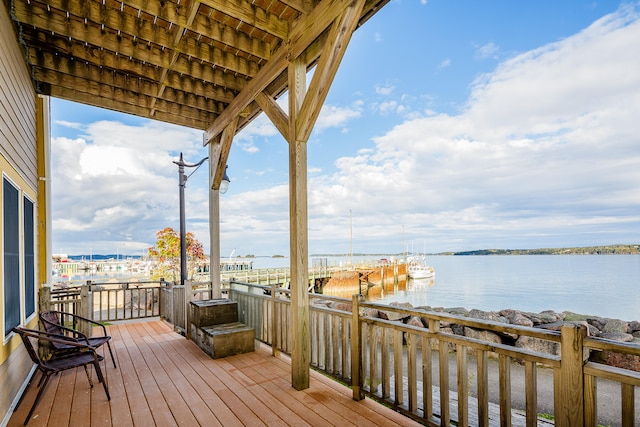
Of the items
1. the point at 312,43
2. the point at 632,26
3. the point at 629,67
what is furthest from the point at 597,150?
the point at 312,43

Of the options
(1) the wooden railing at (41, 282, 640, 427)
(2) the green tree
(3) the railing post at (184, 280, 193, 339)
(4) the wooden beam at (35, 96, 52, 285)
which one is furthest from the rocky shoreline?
(2) the green tree

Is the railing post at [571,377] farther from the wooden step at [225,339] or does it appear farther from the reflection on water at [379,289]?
the reflection on water at [379,289]

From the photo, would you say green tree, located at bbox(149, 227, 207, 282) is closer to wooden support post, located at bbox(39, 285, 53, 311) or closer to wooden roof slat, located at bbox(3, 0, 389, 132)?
wooden support post, located at bbox(39, 285, 53, 311)

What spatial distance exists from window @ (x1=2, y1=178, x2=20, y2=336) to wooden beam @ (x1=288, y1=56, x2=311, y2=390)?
239 centimetres

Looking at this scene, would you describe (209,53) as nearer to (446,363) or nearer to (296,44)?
(296,44)

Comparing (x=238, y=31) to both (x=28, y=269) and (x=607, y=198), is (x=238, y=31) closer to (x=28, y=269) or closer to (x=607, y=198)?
(x=28, y=269)

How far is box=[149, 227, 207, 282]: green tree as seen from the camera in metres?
12.8

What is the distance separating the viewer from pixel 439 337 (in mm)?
2174

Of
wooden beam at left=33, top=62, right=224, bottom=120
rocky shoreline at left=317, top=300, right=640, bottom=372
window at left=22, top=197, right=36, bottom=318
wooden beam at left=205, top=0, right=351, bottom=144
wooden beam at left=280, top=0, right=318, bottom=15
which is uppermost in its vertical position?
wooden beam at left=280, top=0, right=318, bottom=15

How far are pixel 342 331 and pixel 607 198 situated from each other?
2697cm

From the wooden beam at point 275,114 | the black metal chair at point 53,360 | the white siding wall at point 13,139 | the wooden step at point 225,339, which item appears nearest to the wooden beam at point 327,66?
the wooden beam at point 275,114

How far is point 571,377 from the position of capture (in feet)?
5.10

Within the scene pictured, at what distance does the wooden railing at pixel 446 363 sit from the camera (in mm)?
1521

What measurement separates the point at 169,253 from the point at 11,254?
10.7 m
